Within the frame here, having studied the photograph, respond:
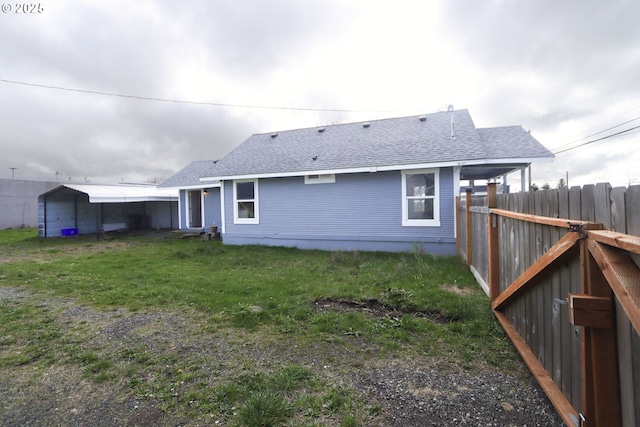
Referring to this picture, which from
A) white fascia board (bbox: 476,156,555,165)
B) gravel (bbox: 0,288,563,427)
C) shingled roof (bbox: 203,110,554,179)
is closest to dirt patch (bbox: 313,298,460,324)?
gravel (bbox: 0,288,563,427)

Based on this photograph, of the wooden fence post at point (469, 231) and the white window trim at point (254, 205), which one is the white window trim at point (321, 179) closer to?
the white window trim at point (254, 205)

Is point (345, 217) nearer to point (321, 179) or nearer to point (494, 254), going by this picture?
point (321, 179)

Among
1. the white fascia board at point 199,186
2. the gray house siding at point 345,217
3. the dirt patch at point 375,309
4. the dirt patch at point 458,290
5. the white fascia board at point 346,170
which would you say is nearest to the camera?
the dirt patch at point 375,309

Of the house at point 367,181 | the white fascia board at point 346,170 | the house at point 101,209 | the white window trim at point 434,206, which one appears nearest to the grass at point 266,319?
the white window trim at point 434,206

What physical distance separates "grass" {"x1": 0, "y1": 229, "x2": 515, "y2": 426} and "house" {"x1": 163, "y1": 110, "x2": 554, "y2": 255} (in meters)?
1.31

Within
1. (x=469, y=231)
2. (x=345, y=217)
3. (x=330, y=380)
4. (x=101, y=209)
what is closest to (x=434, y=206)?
(x=469, y=231)

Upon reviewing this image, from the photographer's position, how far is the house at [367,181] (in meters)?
8.85

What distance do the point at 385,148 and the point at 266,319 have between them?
25.1 ft

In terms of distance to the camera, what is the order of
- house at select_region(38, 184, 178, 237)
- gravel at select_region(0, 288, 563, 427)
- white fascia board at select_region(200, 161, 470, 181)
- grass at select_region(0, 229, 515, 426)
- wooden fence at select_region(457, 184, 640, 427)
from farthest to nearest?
house at select_region(38, 184, 178, 237) → white fascia board at select_region(200, 161, 470, 181) → grass at select_region(0, 229, 515, 426) → gravel at select_region(0, 288, 563, 427) → wooden fence at select_region(457, 184, 640, 427)

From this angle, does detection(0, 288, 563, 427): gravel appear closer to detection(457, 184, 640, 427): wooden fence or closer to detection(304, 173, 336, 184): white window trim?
detection(457, 184, 640, 427): wooden fence

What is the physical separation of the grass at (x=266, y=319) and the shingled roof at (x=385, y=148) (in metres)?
2.99

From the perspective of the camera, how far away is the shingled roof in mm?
8836

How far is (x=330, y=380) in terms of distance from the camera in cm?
273

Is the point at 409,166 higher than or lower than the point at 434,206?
higher
